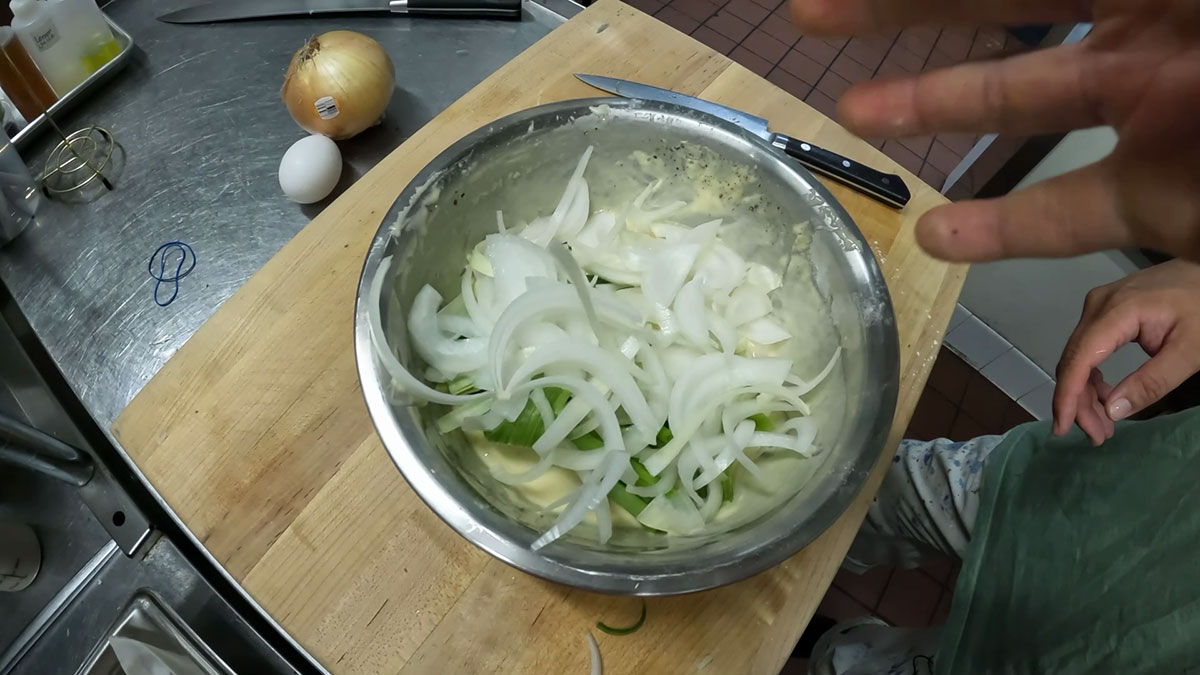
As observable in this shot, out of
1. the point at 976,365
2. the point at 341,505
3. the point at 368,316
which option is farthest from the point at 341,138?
the point at 976,365

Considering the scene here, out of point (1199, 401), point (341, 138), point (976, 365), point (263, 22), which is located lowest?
point (976, 365)

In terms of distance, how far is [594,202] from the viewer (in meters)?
0.97

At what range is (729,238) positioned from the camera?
3.12 feet

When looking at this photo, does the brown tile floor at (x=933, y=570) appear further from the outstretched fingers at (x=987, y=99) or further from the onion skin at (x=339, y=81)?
the onion skin at (x=339, y=81)

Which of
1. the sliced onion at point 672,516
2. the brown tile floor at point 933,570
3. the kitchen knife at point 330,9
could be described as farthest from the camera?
the brown tile floor at point 933,570

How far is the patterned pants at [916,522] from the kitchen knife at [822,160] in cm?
41

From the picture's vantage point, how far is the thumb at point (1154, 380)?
2.64 ft

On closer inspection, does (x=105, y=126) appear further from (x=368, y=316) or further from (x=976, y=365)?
(x=976, y=365)

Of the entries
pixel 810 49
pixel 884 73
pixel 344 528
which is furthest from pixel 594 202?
pixel 810 49

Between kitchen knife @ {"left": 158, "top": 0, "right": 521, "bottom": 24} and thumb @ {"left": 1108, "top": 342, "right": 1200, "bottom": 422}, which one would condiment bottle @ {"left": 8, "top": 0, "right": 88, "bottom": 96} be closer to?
kitchen knife @ {"left": 158, "top": 0, "right": 521, "bottom": 24}

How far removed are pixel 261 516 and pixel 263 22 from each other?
3.22ft

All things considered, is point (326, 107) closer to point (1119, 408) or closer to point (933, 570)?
point (1119, 408)

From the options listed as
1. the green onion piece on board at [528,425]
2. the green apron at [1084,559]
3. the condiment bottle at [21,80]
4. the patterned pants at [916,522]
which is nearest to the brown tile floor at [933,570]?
the patterned pants at [916,522]

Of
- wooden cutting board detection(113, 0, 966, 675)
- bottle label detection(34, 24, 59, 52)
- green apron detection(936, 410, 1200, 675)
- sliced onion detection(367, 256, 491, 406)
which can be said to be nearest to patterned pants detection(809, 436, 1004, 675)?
green apron detection(936, 410, 1200, 675)
